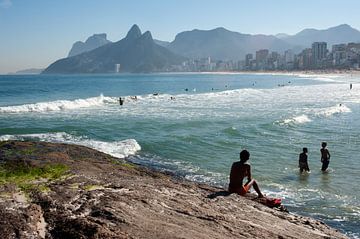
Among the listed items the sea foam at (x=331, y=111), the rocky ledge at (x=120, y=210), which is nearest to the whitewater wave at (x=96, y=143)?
the rocky ledge at (x=120, y=210)

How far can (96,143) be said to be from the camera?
2231 cm

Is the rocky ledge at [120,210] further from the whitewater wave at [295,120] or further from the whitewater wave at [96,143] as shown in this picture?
the whitewater wave at [295,120]

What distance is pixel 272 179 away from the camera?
15016mm

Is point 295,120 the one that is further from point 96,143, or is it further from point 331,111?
point 96,143

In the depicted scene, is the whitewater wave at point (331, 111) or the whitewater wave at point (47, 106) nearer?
the whitewater wave at point (331, 111)

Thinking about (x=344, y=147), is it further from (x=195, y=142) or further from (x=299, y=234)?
(x=299, y=234)

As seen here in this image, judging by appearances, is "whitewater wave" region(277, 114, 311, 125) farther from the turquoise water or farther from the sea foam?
the sea foam

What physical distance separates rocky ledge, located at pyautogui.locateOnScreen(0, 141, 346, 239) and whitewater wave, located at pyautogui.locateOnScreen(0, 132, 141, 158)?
861 cm

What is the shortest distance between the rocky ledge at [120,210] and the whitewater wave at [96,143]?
8607 millimetres

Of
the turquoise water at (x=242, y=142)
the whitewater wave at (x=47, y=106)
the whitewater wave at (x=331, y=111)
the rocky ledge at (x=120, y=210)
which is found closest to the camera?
the rocky ledge at (x=120, y=210)

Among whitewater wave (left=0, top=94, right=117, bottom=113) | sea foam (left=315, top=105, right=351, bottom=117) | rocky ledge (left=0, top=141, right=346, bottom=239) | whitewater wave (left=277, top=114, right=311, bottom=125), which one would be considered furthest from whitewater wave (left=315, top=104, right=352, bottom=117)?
rocky ledge (left=0, top=141, right=346, bottom=239)

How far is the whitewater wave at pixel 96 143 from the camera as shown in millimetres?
20031

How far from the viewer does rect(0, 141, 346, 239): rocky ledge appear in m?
6.73

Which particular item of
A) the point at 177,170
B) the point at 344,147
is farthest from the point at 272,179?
the point at 344,147
